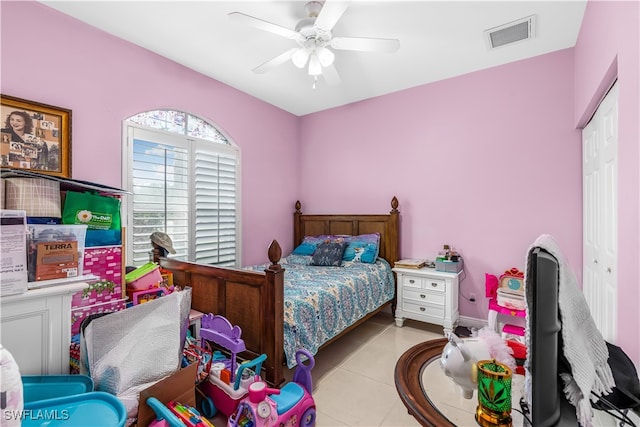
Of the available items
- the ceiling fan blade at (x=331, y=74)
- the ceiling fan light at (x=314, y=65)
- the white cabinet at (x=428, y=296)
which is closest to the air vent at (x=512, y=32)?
the ceiling fan blade at (x=331, y=74)

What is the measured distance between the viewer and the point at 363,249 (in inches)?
137

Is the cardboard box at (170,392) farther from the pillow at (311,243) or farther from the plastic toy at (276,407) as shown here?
the pillow at (311,243)

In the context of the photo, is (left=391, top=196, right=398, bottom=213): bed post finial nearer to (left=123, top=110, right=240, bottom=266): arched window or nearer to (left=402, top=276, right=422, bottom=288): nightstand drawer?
Answer: (left=402, top=276, right=422, bottom=288): nightstand drawer

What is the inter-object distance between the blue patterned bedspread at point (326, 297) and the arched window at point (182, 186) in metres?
0.92

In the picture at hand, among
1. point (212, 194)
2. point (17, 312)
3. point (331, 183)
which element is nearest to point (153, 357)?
point (17, 312)

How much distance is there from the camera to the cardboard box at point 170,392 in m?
1.27

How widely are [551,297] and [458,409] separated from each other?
21.5 inches

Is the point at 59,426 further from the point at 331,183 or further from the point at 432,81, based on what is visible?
the point at 432,81

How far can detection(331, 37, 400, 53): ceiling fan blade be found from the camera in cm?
204

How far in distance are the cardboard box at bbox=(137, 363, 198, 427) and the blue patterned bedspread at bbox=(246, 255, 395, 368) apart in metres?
0.62

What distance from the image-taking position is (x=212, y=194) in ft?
10.7

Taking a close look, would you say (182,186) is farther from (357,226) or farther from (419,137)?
(419,137)

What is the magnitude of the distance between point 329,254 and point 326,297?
107cm

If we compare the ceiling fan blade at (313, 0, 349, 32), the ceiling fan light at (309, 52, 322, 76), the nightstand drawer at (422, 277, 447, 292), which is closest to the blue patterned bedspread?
the nightstand drawer at (422, 277, 447, 292)
